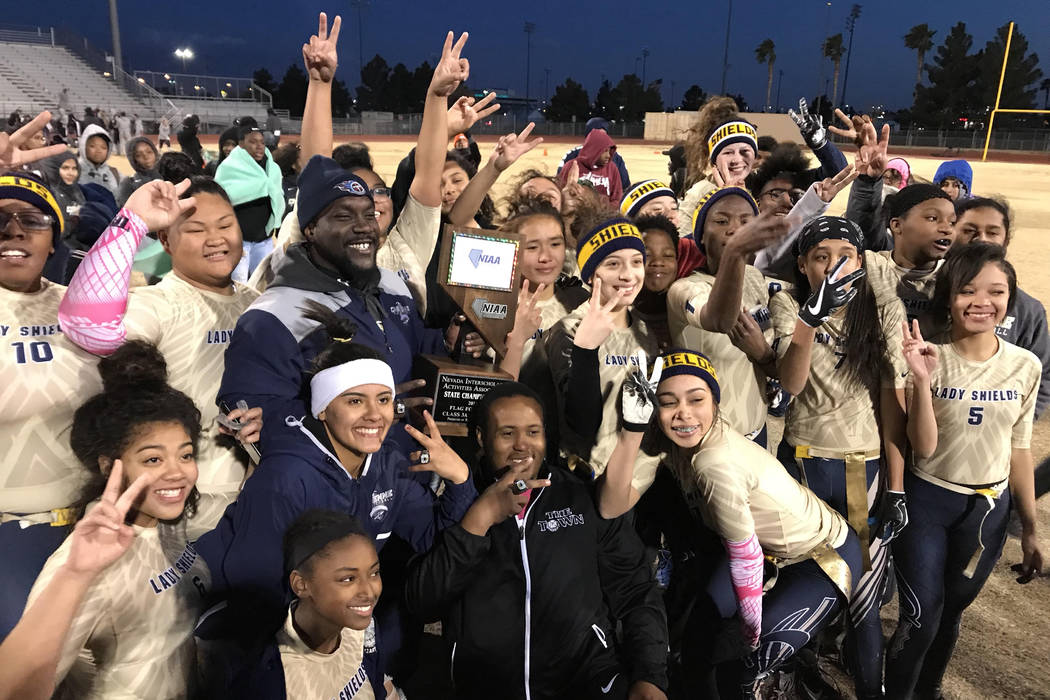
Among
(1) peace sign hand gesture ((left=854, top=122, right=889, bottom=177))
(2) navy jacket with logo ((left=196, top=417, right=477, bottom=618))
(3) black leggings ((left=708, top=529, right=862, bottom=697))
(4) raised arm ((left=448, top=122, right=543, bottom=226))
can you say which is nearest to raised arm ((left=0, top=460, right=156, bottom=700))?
(2) navy jacket with logo ((left=196, top=417, right=477, bottom=618))

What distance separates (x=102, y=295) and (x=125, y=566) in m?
0.99

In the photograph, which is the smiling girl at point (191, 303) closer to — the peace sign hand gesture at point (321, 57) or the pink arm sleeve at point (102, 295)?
the pink arm sleeve at point (102, 295)

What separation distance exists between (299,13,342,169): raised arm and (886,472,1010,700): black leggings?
3693 mm

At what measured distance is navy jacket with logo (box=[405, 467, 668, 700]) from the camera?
306cm

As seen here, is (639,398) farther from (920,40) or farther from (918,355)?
(920,40)

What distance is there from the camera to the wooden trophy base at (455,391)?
3395mm

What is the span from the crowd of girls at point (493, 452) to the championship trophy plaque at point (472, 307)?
0.09 metres

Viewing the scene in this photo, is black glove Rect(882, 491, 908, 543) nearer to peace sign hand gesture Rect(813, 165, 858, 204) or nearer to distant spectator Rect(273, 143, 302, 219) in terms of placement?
peace sign hand gesture Rect(813, 165, 858, 204)

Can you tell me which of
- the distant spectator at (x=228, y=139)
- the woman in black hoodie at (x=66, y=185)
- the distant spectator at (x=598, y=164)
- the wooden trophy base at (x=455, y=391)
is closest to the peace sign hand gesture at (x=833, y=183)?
the distant spectator at (x=598, y=164)

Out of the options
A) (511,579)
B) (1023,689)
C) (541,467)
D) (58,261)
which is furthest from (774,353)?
(58,261)

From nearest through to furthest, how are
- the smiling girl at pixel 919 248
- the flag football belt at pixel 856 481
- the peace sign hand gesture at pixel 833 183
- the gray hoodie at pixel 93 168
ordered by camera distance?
the flag football belt at pixel 856 481 → the smiling girl at pixel 919 248 → the peace sign hand gesture at pixel 833 183 → the gray hoodie at pixel 93 168

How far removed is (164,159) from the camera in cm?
669

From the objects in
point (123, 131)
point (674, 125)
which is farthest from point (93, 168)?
point (674, 125)

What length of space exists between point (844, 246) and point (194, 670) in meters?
3.36
